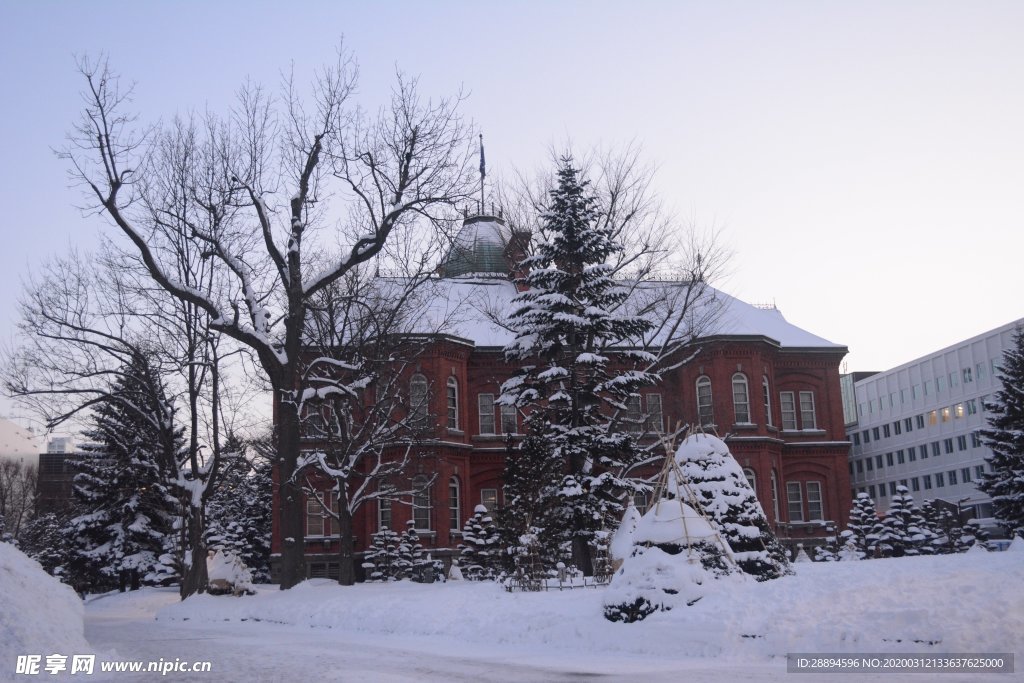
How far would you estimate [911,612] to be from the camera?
32.9 feet

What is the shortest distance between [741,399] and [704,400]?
5.34 ft

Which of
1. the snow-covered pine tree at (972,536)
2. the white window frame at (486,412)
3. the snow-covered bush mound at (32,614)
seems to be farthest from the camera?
the white window frame at (486,412)

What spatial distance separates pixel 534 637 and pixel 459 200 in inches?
476

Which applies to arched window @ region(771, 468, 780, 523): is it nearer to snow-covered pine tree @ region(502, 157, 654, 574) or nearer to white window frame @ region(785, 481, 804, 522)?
white window frame @ region(785, 481, 804, 522)

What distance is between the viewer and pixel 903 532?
3622cm

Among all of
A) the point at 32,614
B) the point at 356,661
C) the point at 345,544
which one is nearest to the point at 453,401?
the point at 345,544

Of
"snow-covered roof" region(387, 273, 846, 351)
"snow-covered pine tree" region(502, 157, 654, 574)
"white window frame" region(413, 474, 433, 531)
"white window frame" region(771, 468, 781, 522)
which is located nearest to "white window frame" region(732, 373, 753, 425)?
"snow-covered roof" region(387, 273, 846, 351)

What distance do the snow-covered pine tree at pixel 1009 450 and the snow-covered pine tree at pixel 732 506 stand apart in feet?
74.3

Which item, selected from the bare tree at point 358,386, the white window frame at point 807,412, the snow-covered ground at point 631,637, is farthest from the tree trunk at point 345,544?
the white window frame at point 807,412

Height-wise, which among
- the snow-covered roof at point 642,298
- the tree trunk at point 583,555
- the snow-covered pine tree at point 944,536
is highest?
the snow-covered roof at point 642,298

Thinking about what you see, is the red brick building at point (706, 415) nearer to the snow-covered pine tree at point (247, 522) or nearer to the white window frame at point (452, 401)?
the white window frame at point (452, 401)

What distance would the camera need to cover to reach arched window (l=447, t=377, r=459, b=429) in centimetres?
3709

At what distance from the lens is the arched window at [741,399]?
37812 millimetres

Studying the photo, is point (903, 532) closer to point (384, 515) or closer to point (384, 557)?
point (384, 557)
